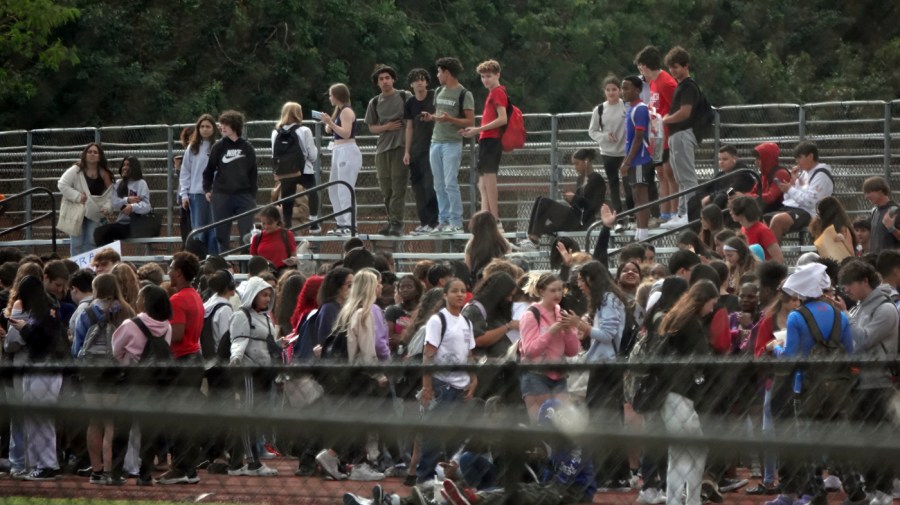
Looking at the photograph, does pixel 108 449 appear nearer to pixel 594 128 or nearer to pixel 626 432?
pixel 626 432

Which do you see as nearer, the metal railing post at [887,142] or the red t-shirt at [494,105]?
the red t-shirt at [494,105]

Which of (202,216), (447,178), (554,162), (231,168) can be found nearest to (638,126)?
(447,178)

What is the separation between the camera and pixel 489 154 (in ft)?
53.9

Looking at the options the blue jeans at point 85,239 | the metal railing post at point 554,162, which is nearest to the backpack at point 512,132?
the metal railing post at point 554,162

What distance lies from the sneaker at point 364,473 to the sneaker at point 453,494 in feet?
0.71

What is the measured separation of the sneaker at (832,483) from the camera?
173 inches

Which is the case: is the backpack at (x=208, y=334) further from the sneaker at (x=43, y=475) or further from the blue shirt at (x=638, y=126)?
the sneaker at (x=43, y=475)

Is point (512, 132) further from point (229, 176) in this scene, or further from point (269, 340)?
point (269, 340)

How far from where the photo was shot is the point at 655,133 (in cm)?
1575

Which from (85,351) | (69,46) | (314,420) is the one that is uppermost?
(69,46)

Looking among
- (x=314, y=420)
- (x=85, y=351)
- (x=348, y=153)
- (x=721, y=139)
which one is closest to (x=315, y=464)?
(x=314, y=420)

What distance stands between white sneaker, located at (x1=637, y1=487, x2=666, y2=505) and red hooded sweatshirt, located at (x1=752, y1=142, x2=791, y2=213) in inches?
390

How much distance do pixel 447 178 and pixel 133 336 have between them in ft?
22.4

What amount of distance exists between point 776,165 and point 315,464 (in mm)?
11172
